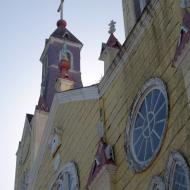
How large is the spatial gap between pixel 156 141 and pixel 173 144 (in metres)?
1.00

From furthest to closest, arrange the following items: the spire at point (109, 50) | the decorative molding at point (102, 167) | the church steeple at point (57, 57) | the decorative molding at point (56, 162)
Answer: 1. the church steeple at point (57, 57)
2. the decorative molding at point (56, 162)
3. the spire at point (109, 50)
4. the decorative molding at point (102, 167)

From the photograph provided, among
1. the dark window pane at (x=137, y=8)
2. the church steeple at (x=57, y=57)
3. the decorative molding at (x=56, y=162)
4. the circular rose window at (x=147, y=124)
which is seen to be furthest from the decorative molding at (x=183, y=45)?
the church steeple at (x=57, y=57)

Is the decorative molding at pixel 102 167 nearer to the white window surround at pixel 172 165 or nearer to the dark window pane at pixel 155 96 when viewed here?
the dark window pane at pixel 155 96

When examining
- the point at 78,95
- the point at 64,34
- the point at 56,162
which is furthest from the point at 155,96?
the point at 64,34

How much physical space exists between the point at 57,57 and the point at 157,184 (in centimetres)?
1946

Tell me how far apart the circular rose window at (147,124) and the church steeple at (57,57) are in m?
15.2

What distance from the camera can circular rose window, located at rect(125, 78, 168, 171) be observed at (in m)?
12.4

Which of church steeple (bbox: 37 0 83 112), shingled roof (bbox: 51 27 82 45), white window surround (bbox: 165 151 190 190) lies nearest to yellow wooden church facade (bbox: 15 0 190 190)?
white window surround (bbox: 165 151 190 190)

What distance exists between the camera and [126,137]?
1373cm

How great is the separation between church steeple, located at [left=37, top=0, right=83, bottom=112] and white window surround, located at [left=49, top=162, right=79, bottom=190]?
11617mm

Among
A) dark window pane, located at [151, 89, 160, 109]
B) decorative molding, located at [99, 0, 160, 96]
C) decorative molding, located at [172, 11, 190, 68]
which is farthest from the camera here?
decorative molding, located at [99, 0, 160, 96]

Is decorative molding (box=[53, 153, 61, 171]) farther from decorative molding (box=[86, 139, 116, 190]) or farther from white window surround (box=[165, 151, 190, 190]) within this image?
white window surround (box=[165, 151, 190, 190])

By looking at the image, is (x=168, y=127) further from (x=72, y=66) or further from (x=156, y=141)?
(x=72, y=66)

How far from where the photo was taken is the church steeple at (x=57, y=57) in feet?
95.9
